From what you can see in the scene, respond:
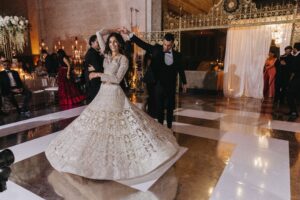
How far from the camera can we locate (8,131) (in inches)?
161

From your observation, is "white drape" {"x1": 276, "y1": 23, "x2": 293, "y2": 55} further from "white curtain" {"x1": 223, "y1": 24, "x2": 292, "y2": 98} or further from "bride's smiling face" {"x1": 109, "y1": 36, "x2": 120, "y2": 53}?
"bride's smiling face" {"x1": 109, "y1": 36, "x2": 120, "y2": 53}

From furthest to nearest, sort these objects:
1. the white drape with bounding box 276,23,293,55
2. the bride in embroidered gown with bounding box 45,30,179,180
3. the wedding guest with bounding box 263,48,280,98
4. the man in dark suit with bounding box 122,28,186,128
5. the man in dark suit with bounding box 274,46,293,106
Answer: the wedding guest with bounding box 263,48,280,98
the white drape with bounding box 276,23,293,55
the man in dark suit with bounding box 274,46,293,106
the man in dark suit with bounding box 122,28,186,128
the bride in embroidered gown with bounding box 45,30,179,180

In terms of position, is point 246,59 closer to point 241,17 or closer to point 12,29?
point 241,17

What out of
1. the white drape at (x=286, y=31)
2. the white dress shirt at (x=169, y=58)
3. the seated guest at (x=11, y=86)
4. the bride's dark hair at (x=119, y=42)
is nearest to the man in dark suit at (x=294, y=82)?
the white drape at (x=286, y=31)

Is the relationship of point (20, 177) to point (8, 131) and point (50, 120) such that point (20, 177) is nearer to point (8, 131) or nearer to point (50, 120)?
point (8, 131)

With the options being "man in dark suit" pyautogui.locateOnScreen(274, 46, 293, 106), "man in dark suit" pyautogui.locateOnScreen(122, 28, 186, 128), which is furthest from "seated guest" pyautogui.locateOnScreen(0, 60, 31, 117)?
"man in dark suit" pyautogui.locateOnScreen(274, 46, 293, 106)

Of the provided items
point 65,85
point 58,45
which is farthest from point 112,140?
point 58,45

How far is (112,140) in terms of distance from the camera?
2520mm

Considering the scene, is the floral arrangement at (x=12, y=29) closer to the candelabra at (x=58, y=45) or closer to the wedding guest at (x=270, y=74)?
the candelabra at (x=58, y=45)

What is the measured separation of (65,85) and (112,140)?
4.26 metres

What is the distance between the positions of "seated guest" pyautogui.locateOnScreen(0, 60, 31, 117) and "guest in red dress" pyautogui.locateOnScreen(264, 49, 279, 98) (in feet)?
22.4

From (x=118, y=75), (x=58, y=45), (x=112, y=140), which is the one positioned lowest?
(x=112, y=140)

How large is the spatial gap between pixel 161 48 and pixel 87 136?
1.73 m

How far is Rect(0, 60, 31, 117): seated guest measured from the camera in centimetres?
498
